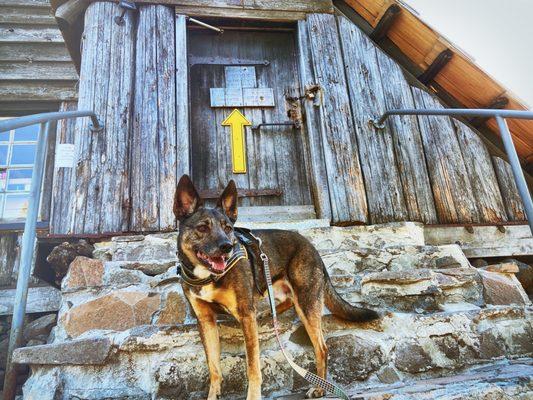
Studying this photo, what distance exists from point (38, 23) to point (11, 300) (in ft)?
16.3

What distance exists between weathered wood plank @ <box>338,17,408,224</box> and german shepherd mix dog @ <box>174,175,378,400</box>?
175 centimetres

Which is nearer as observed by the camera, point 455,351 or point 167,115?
point 455,351

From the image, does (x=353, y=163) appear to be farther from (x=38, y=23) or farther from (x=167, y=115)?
(x=38, y=23)

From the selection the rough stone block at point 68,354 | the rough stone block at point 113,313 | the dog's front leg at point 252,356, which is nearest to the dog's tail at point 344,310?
the dog's front leg at point 252,356

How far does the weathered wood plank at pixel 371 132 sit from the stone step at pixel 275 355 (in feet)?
5.45

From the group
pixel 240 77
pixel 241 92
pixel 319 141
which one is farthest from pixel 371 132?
pixel 240 77

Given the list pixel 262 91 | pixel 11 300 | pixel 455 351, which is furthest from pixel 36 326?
pixel 455 351

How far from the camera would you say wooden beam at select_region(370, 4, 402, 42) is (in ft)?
15.2

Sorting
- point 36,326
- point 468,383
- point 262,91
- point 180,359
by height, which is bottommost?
point 468,383

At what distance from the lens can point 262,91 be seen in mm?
5047

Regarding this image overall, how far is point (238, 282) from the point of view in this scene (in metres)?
2.32

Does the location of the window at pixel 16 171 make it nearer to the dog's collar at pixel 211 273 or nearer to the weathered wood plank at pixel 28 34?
the weathered wood plank at pixel 28 34

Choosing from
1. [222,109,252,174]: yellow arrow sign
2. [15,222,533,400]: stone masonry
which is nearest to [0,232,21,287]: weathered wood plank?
[15,222,533,400]: stone masonry

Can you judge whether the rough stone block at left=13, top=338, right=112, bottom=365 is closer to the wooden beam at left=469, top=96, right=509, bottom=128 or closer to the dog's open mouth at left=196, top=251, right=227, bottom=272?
the dog's open mouth at left=196, top=251, right=227, bottom=272
